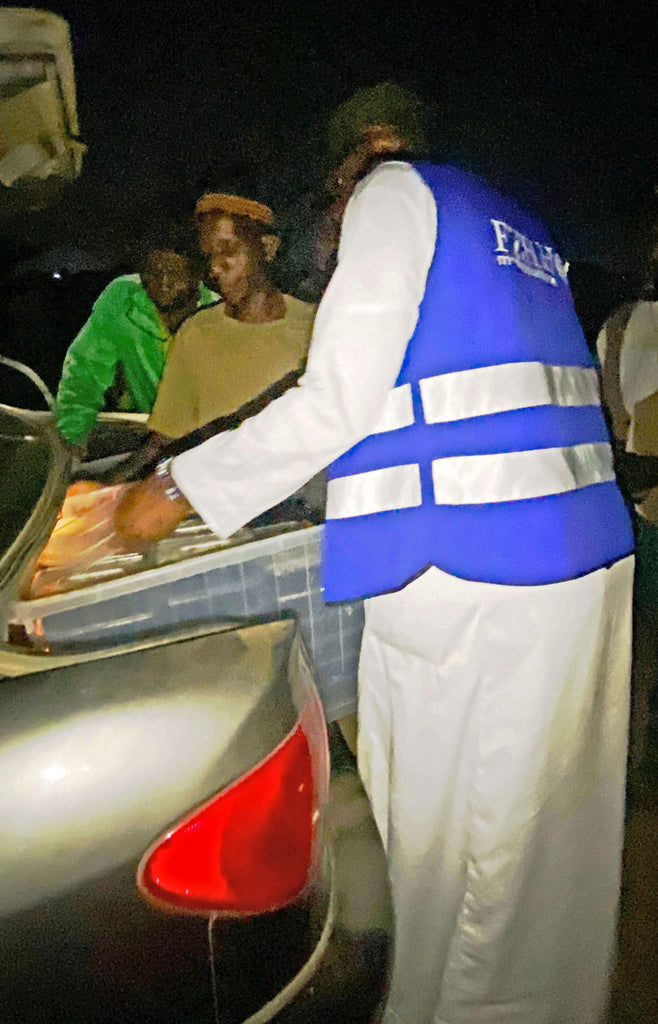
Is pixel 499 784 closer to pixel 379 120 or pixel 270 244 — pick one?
pixel 379 120

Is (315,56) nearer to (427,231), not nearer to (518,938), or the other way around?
(427,231)

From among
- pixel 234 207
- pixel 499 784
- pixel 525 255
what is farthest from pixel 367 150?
pixel 499 784

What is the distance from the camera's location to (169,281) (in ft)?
6.47

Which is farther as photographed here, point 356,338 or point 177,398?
point 177,398

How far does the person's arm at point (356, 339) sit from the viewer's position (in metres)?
1.07

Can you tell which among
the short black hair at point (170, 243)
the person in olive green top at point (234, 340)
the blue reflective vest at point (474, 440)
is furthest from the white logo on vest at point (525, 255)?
the short black hair at point (170, 243)

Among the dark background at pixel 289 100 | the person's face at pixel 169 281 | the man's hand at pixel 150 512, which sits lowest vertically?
the man's hand at pixel 150 512

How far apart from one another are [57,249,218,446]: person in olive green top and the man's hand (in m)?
0.79

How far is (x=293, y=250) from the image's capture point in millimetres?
1929

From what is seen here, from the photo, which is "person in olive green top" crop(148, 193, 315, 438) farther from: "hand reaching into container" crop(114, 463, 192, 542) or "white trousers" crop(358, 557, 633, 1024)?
"white trousers" crop(358, 557, 633, 1024)

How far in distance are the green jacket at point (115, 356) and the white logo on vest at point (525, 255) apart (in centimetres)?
107

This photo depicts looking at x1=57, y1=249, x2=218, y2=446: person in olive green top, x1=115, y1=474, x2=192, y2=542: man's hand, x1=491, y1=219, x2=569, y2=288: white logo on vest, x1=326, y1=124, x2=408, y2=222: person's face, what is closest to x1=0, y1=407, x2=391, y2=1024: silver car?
x1=115, y1=474, x2=192, y2=542: man's hand

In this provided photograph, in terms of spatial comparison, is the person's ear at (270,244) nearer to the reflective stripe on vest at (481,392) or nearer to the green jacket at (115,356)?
the green jacket at (115,356)

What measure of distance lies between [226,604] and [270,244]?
1176mm
